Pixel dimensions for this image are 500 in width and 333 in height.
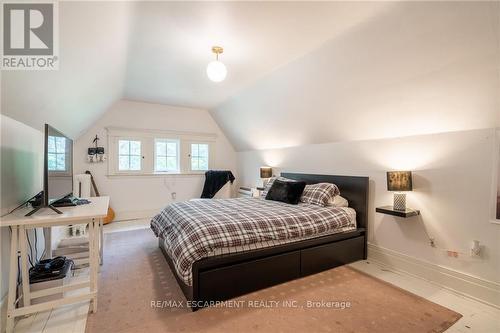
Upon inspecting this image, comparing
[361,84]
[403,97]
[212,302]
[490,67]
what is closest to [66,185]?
[212,302]

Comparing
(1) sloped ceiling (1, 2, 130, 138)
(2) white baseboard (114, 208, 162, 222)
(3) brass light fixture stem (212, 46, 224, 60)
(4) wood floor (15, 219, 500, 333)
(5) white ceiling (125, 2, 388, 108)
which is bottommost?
(4) wood floor (15, 219, 500, 333)

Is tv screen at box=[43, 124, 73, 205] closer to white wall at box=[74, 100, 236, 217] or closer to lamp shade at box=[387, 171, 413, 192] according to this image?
white wall at box=[74, 100, 236, 217]

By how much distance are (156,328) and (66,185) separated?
5.38ft

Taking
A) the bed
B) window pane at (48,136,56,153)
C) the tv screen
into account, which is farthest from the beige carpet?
window pane at (48,136,56,153)

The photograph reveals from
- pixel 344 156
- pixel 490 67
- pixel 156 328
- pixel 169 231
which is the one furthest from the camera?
pixel 344 156

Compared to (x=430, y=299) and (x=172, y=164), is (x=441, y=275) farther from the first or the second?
(x=172, y=164)

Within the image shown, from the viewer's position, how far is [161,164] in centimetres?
534

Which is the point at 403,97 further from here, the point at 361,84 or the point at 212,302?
the point at 212,302

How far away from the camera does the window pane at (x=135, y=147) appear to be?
4.98 m

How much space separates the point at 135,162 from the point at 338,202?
4.09 meters

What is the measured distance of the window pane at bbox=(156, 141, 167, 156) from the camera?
5266mm

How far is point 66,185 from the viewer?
2352mm

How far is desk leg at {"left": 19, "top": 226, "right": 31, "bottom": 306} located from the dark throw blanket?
371 cm

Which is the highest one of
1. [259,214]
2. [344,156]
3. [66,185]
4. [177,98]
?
[177,98]
